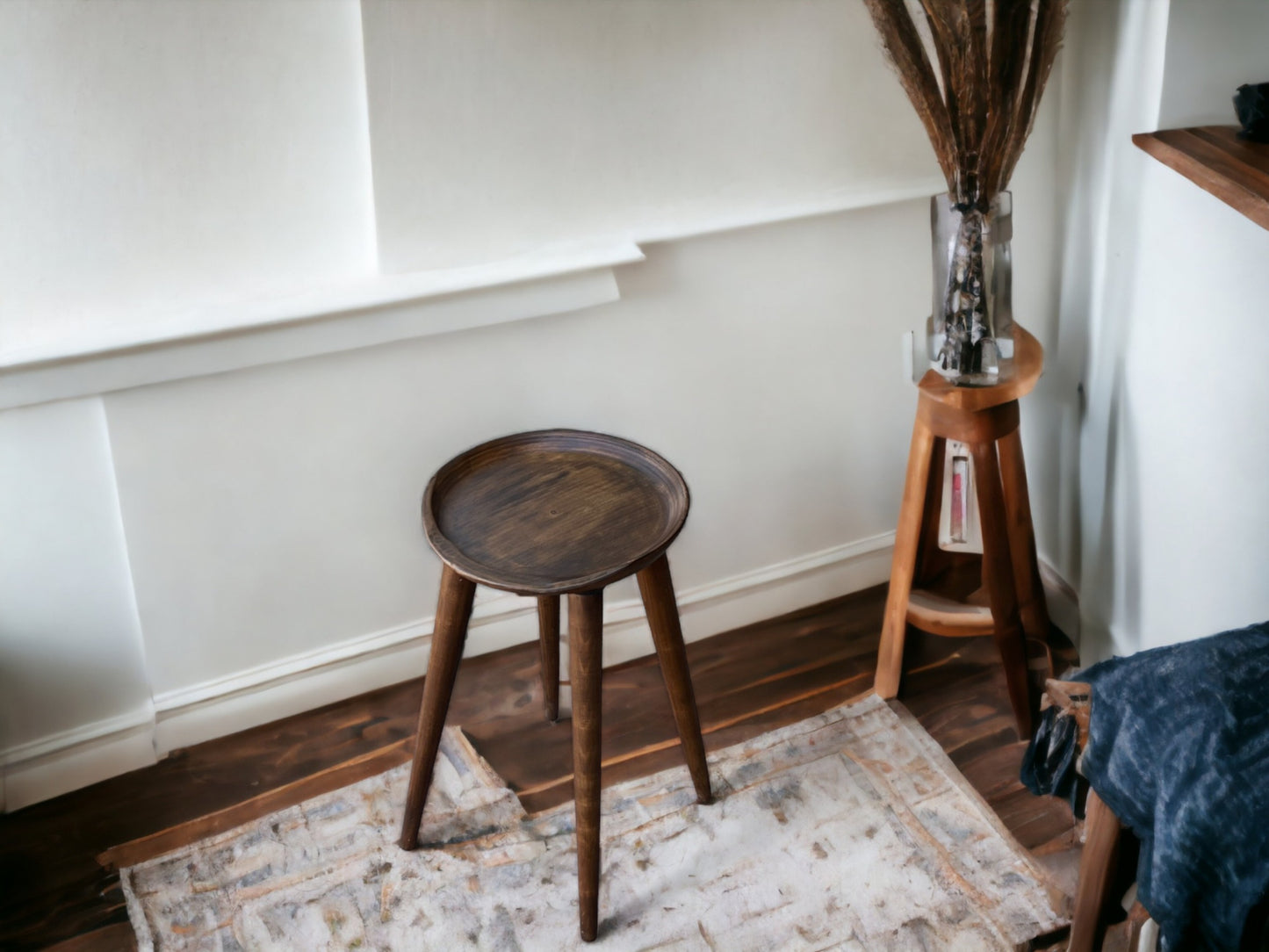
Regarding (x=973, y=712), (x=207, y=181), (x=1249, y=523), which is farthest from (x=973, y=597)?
(x=207, y=181)

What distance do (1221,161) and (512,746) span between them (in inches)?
56.4

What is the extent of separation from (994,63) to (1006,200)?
9.6 inches

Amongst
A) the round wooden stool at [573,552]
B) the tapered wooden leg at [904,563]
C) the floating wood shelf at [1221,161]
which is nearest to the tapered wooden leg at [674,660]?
the round wooden stool at [573,552]

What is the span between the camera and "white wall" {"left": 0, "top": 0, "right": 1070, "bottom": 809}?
1.72 m

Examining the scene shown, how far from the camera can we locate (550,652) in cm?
201

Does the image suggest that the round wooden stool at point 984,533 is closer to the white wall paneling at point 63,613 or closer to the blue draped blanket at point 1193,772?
the blue draped blanket at point 1193,772

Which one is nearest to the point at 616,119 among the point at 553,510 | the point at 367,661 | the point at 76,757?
the point at 553,510

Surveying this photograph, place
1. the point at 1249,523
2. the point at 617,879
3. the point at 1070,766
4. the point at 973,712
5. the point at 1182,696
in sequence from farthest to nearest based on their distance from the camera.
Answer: the point at 973,712 → the point at 617,879 → the point at 1249,523 → the point at 1070,766 → the point at 1182,696

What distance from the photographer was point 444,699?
1688 millimetres

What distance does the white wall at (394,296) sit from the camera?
1.72 m

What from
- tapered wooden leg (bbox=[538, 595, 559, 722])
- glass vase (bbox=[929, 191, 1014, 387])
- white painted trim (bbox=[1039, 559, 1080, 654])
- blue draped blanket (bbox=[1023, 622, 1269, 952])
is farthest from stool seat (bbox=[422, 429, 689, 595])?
white painted trim (bbox=[1039, 559, 1080, 654])

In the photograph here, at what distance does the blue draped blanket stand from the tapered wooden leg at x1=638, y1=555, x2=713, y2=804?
22.9 inches

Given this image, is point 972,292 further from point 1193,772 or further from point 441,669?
point 441,669

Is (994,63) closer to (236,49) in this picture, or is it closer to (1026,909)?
(236,49)
